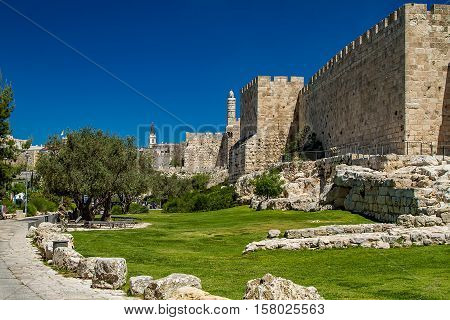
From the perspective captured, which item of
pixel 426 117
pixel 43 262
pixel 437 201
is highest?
pixel 426 117

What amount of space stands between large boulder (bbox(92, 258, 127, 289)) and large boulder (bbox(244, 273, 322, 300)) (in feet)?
8.84

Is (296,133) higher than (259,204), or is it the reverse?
(296,133)

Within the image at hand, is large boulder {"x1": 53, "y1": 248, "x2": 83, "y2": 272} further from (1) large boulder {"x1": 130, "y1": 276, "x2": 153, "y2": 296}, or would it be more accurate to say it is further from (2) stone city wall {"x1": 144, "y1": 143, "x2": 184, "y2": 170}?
(2) stone city wall {"x1": 144, "y1": 143, "x2": 184, "y2": 170}

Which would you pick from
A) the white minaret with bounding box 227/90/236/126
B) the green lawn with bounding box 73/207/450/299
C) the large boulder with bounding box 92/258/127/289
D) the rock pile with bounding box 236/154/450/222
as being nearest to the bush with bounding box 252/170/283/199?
the rock pile with bounding box 236/154/450/222

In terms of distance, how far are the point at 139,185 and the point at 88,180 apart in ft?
9.00

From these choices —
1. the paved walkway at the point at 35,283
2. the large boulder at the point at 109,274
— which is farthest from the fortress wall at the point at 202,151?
the large boulder at the point at 109,274

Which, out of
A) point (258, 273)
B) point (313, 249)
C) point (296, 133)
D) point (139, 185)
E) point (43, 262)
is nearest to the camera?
point (258, 273)

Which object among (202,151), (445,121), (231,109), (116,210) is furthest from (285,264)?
(202,151)

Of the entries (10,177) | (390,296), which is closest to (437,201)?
(390,296)

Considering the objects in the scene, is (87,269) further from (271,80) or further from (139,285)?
(271,80)

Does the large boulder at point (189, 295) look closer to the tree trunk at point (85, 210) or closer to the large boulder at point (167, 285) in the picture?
the large boulder at point (167, 285)

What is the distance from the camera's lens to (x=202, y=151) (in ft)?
217

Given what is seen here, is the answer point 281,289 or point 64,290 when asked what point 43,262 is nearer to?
point 64,290

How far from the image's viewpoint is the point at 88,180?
22.5m
